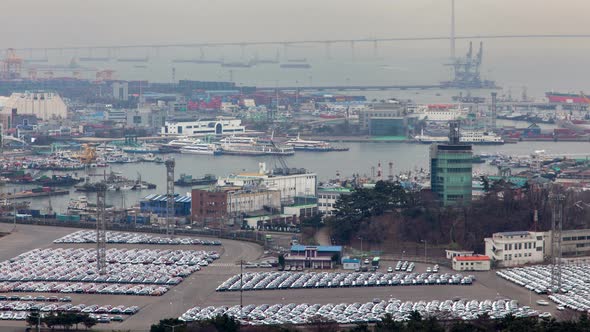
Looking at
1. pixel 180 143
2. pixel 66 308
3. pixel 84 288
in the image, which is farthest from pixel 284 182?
pixel 180 143

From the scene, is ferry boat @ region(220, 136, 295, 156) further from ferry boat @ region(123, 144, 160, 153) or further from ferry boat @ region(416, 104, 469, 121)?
ferry boat @ region(416, 104, 469, 121)

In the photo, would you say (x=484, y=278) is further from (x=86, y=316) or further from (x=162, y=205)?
(x=162, y=205)

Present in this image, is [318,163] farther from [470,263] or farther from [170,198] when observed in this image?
[470,263]

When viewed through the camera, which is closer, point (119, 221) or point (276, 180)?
point (119, 221)

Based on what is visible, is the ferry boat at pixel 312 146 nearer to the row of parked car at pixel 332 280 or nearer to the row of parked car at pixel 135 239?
the row of parked car at pixel 135 239

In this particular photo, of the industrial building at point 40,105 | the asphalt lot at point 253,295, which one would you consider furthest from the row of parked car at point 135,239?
the industrial building at point 40,105

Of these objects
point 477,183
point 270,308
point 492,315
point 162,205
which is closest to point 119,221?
point 162,205
